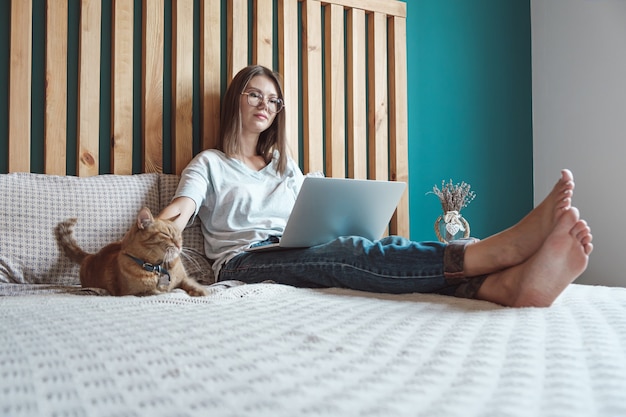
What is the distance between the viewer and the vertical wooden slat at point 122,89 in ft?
6.19

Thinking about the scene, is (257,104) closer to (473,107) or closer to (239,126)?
(239,126)

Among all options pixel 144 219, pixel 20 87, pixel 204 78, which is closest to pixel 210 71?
pixel 204 78

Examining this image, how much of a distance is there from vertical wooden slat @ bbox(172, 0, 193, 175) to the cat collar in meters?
0.80

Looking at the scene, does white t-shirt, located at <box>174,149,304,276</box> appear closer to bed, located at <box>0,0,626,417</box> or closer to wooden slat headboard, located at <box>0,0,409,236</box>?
bed, located at <box>0,0,626,417</box>

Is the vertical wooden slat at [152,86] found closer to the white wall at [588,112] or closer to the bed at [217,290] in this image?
the bed at [217,290]

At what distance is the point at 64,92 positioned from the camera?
1812 millimetres

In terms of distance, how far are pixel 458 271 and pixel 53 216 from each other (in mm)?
1148

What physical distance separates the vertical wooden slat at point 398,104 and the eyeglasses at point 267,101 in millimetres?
704

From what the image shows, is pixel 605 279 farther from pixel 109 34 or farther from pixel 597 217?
pixel 109 34

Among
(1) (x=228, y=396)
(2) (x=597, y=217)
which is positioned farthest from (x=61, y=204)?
(2) (x=597, y=217)

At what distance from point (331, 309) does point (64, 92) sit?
4.39 feet

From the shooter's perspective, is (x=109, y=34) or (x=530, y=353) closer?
(x=530, y=353)

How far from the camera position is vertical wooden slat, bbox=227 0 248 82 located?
6.98ft

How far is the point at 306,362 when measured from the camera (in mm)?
587
